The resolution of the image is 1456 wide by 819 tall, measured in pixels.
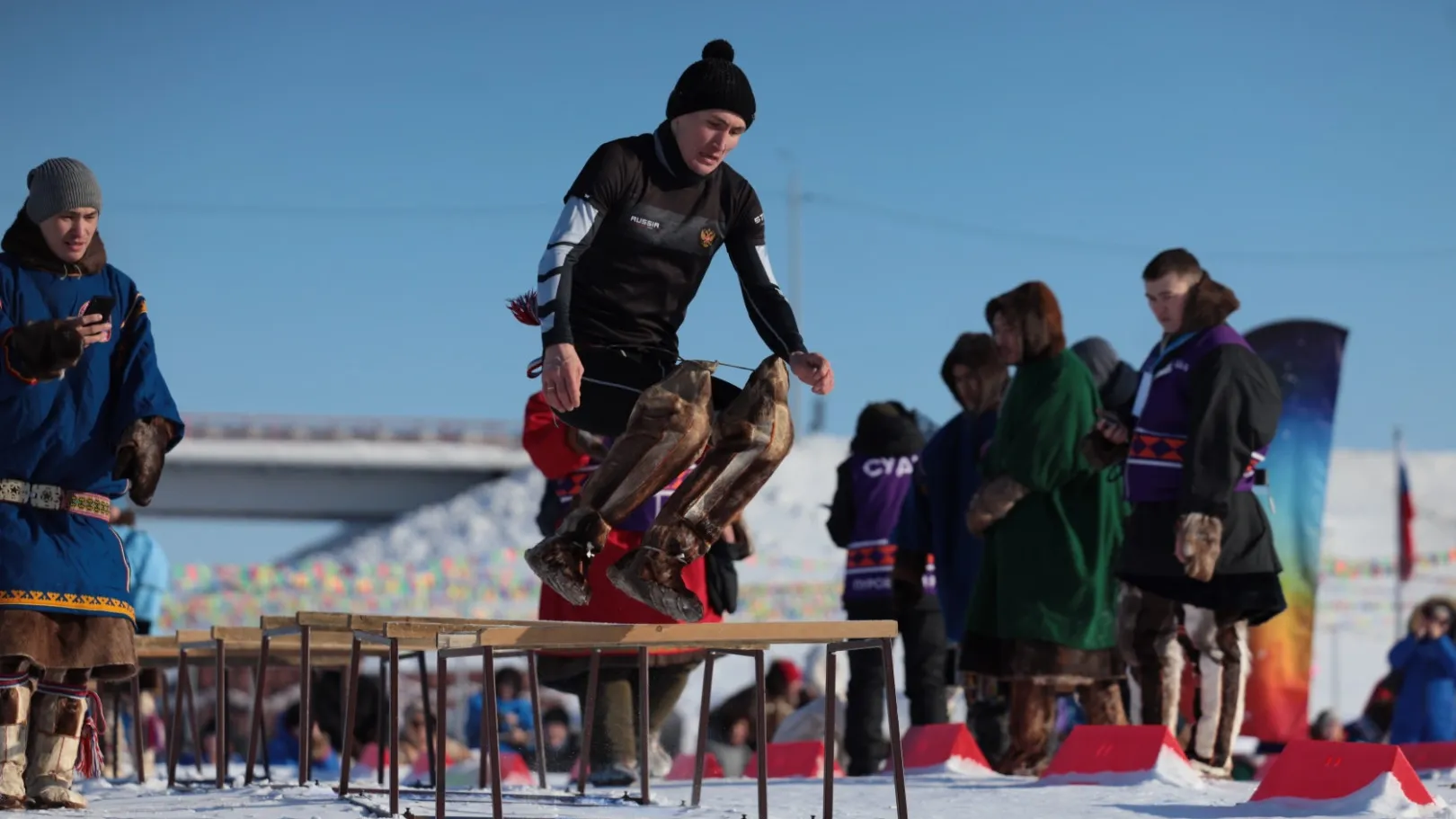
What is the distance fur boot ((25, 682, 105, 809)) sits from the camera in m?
5.60

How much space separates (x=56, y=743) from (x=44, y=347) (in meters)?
1.21

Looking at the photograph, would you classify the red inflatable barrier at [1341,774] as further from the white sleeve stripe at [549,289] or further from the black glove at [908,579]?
the black glove at [908,579]

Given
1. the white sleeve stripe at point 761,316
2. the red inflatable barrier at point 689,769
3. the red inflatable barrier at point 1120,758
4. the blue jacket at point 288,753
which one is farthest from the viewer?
the blue jacket at point 288,753

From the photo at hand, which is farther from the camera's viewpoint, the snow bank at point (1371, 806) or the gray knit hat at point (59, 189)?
the gray knit hat at point (59, 189)

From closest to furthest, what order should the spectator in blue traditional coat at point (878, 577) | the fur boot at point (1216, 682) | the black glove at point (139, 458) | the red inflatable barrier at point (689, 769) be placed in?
the black glove at point (139, 458) < the fur boot at point (1216, 682) < the spectator in blue traditional coat at point (878, 577) < the red inflatable barrier at point (689, 769)

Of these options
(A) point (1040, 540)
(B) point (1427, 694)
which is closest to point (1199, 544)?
(A) point (1040, 540)

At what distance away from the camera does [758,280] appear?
17.3 feet

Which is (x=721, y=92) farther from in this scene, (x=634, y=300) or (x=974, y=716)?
(x=974, y=716)

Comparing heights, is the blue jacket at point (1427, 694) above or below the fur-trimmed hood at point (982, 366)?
below

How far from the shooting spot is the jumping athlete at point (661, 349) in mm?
4727

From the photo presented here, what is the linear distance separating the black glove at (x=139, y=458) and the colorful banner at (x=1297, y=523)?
21.2ft

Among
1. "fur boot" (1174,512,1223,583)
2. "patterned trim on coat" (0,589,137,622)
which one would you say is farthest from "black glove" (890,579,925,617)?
"patterned trim on coat" (0,589,137,622)

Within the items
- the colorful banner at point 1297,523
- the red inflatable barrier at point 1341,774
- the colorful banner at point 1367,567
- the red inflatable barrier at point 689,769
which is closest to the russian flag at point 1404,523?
the colorful banner at point 1367,567

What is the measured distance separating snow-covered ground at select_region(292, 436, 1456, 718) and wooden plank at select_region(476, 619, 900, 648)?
95.5 ft
